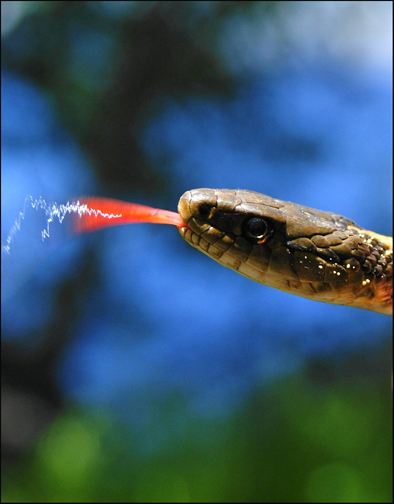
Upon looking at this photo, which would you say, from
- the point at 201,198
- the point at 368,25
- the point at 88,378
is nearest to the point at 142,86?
the point at 201,198

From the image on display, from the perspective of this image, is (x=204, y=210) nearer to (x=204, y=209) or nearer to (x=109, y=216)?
(x=204, y=209)

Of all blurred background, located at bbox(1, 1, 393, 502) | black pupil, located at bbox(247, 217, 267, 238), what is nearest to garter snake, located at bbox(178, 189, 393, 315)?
black pupil, located at bbox(247, 217, 267, 238)

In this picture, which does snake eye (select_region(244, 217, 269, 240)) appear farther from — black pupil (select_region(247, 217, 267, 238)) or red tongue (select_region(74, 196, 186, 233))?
red tongue (select_region(74, 196, 186, 233))

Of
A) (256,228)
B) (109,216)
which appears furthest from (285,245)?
(109,216)

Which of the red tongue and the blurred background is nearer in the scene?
the red tongue

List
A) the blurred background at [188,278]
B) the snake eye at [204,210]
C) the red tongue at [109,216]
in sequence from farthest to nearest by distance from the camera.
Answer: the blurred background at [188,278] → the snake eye at [204,210] → the red tongue at [109,216]

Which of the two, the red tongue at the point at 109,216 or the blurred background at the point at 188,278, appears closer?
the red tongue at the point at 109,216

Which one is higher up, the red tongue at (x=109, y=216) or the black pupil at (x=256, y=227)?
the black pupil at (x=256, y=227)

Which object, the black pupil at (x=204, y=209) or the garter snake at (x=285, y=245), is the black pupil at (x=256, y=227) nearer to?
the garter snake at (x=285, y=245)

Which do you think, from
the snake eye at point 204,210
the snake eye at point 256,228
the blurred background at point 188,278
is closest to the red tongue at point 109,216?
the snake eye at point 204,210

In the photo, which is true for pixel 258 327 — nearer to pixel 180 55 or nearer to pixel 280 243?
pixel 280 243
